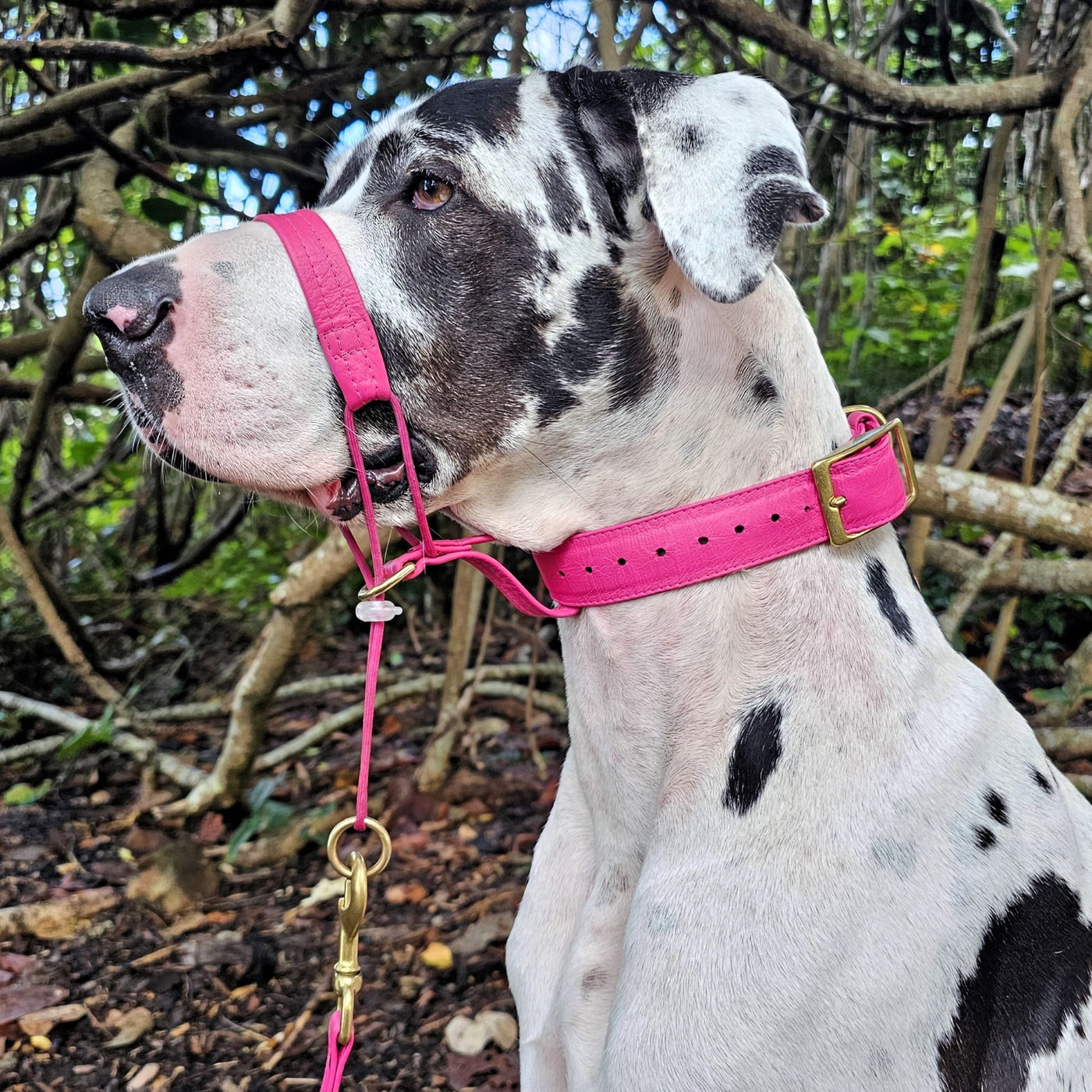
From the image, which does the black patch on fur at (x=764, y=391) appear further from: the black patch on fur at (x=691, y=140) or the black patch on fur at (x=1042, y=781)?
the black patch on fur at (x=1042, y=781)

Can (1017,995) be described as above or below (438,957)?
above

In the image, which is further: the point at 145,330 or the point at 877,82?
the point at 877,82

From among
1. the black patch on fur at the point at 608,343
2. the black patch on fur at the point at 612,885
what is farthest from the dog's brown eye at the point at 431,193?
the black patch on fur at the point at 612,885

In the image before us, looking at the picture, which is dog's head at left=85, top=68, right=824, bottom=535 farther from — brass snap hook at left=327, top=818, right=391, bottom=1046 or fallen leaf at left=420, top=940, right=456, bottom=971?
fallen leaf at left=420, top=940, right=456, bottom=971

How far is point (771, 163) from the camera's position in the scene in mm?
1479

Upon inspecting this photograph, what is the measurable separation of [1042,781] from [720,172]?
3.70 ft

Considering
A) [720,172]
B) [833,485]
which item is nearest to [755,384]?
[833,485]

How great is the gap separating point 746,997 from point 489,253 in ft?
3.96

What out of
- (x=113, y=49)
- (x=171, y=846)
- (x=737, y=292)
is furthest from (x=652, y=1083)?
(x=113, y=49)

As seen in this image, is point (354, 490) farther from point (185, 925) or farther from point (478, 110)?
point (185, 925)

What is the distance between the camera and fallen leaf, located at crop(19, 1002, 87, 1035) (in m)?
2.60

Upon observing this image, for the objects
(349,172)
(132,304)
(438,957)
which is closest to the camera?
Answer: (132,304)

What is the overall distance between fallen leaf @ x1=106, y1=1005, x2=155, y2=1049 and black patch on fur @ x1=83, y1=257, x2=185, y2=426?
1.88m

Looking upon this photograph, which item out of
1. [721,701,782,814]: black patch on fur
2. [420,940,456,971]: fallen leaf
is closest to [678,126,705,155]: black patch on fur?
[721,701,782,814]: black patch on fur
